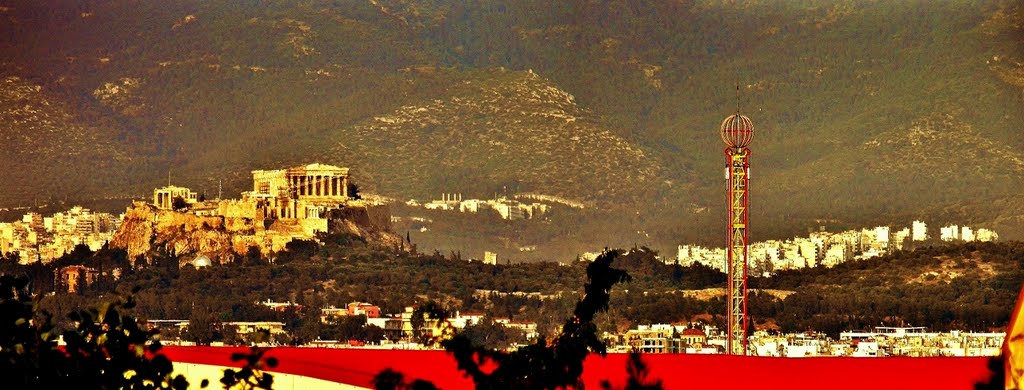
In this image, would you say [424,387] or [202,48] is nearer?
[424,387]

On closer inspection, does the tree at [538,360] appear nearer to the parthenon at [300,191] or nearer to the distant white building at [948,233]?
the distant white building at [948,233]

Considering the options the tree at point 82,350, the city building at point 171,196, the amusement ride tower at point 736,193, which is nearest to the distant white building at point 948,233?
the city building at point 171,196

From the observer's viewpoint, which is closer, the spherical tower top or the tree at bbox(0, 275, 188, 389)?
the tree at bbox(0, 275, 188, 389)

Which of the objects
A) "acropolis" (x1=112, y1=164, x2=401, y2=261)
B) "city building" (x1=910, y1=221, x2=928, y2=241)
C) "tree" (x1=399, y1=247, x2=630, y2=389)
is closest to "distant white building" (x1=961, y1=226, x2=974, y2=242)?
"city building" (x1=910, y1=221, x2=928, y2=241)

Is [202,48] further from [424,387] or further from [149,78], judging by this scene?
Answer: [424,387]

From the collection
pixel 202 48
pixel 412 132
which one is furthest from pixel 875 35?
pixel 202 48

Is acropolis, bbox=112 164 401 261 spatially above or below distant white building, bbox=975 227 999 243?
above

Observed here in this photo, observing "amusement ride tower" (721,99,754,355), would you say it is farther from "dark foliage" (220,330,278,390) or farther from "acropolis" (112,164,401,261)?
Answer: "dark foliage" (220,330,278,390)

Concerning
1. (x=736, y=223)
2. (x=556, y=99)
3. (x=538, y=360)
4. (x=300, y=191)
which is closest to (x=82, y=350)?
(x=538, y=360)
